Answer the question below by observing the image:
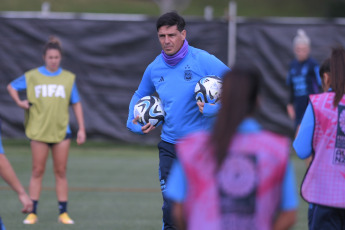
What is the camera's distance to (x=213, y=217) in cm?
323

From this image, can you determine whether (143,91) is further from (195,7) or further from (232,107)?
(195,7)

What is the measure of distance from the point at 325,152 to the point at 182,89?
1.55m

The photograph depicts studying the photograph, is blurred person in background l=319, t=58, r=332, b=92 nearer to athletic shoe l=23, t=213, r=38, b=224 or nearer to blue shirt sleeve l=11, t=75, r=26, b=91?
athletic shoe l=23, t=213, r=38, b=224

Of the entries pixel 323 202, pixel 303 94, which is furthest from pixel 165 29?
pixel 303 94

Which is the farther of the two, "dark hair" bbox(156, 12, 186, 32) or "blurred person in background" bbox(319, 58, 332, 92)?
"dark hair" bbox(156, 12, 186, 32)

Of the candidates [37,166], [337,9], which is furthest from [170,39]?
[337,9]

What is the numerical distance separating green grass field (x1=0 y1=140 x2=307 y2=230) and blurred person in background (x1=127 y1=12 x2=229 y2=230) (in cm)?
204

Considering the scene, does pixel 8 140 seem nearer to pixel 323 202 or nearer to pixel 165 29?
pixel 165 29

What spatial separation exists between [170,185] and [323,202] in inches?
63.7

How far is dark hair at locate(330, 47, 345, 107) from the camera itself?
15.3 ft

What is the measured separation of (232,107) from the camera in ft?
10.4

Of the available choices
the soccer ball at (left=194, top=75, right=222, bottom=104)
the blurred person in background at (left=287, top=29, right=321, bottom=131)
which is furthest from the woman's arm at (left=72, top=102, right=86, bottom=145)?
the blurred person in background at (left=287, top=29, right=321, bottom=131)

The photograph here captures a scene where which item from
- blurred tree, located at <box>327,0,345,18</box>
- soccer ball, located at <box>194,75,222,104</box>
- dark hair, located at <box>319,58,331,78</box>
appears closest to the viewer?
dark hair, located at <box>319,58,331,78</box>

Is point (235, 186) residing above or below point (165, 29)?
below
